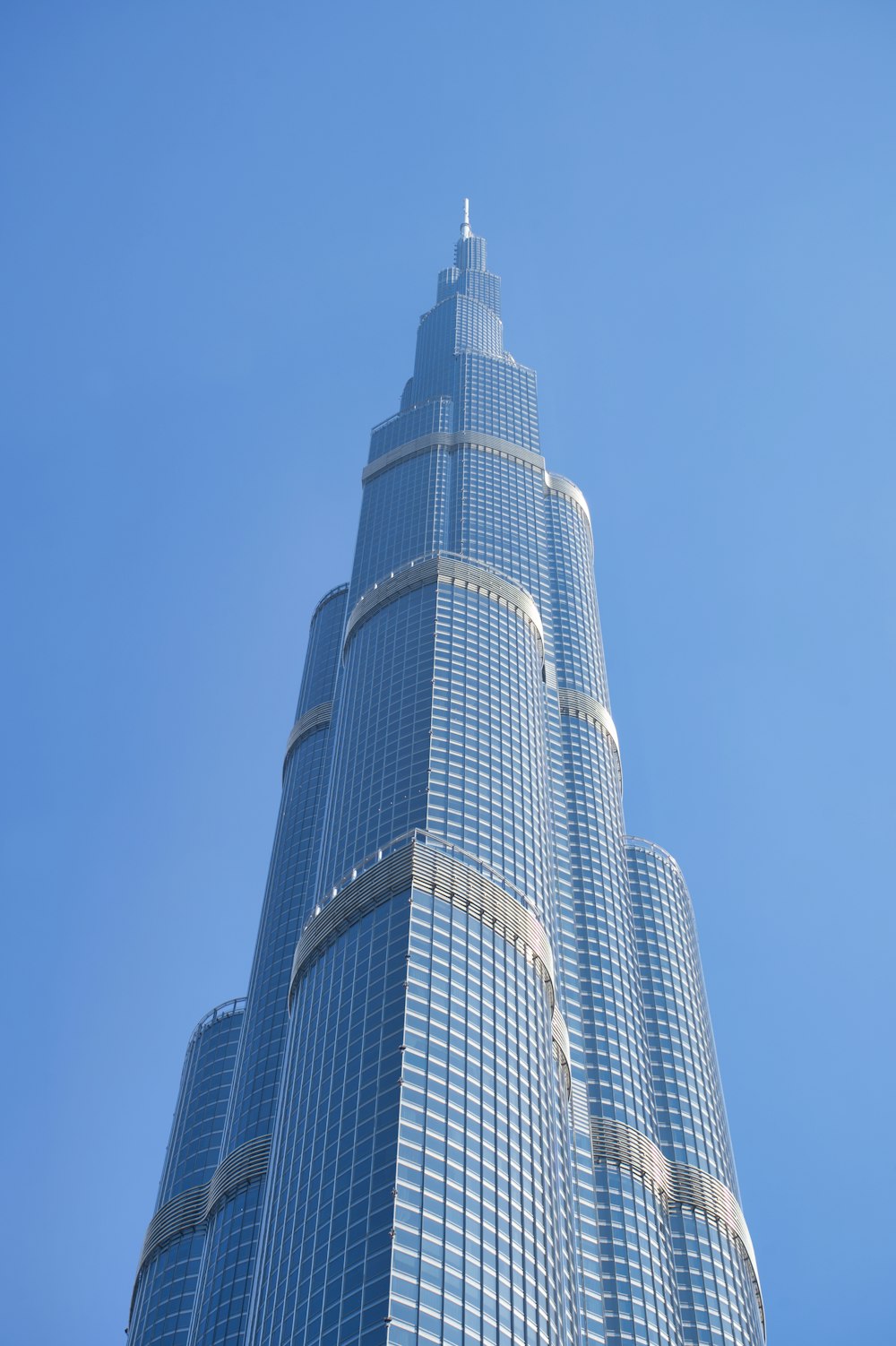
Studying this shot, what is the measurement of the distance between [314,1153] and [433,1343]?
768 inches

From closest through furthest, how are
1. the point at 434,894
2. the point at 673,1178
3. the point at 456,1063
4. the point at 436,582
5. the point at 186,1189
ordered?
the point at 456,1063 → the point at 434,894 → the point at 673,1178 → the point at 186,1189 → the point at 436,582

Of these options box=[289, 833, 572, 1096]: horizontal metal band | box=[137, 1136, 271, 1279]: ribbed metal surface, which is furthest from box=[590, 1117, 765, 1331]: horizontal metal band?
box=[137, 1136, 271, 1279]: ribbed metal surface

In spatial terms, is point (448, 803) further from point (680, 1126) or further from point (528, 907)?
point (680, 1126)

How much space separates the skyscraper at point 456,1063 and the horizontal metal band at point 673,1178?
0.30 m

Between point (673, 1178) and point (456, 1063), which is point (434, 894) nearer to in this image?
point (456, 1063)

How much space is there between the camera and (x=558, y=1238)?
360 feet

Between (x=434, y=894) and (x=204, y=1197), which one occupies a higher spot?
(x=204, y=1197)

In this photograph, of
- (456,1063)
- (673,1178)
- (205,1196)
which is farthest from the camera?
(205,1196)

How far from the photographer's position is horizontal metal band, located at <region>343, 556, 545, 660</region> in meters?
177

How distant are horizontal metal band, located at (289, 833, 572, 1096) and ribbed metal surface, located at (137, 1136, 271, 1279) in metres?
26.1

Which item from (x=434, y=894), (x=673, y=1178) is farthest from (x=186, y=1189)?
(x=434, y=894)

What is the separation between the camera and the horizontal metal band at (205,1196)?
149 metres

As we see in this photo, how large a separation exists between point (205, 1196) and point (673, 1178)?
45141 mm

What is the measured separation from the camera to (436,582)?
577ft
